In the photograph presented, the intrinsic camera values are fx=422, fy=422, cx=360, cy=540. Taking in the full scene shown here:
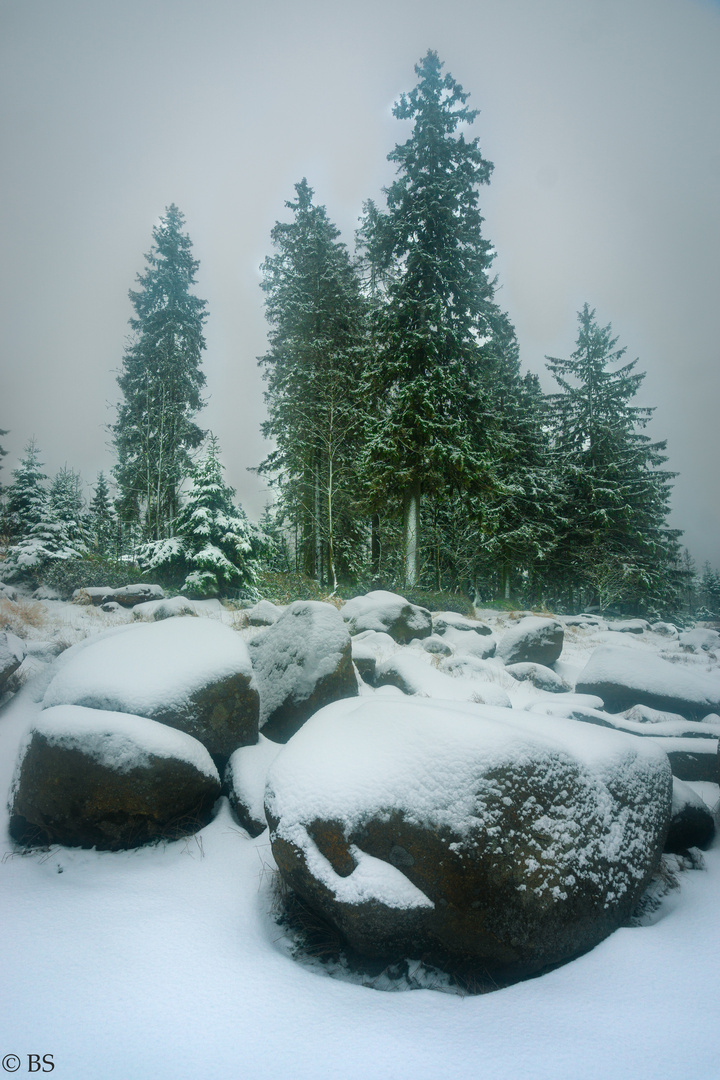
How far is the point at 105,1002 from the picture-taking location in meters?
1.40

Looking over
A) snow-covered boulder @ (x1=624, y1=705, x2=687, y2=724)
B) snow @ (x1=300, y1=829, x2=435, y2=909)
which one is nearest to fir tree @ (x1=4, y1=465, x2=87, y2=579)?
snow @ (x1=300, y1=829, x2=435, y2=909)

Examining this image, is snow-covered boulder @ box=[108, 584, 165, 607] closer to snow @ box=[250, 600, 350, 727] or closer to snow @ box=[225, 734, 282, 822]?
snow @ box=[250, 600, 350, 727]

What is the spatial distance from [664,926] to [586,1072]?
0.90m

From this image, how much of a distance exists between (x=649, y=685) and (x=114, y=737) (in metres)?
4.55

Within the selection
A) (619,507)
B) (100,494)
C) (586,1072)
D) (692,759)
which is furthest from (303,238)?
(586,1072)

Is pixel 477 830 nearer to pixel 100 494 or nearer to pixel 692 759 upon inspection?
pixel 692 759

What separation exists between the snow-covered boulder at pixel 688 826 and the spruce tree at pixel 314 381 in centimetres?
936

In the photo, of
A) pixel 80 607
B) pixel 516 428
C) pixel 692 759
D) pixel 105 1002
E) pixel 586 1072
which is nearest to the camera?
pixel 586 1072

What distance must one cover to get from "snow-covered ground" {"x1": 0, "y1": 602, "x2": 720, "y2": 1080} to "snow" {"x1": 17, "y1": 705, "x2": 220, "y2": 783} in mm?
518

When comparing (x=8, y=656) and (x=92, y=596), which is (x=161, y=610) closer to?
(x=92, y=596)

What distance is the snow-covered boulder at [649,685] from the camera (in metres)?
3.96

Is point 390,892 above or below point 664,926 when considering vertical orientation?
above

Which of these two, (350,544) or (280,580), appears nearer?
(280,580)

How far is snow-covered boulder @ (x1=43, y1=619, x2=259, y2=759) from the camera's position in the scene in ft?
9.08
